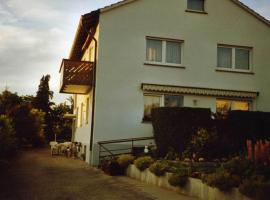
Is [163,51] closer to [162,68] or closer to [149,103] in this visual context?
[162,68]

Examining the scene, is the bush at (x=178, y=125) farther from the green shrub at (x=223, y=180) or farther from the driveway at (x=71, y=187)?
the green shrub at (x=223, y=180)

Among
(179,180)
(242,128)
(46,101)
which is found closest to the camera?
(179,180)

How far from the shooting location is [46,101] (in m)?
61.1

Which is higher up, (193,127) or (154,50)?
(154,50)

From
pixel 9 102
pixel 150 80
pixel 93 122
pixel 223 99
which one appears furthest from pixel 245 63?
pixel 9 102

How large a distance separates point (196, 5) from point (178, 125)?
833 cm

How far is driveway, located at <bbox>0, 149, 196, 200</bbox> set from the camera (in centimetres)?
1100

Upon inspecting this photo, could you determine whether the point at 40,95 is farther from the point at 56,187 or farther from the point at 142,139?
the point at 56,187

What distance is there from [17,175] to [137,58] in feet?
28.6

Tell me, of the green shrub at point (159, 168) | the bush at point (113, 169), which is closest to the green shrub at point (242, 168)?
the green shrub at point (159, 168)

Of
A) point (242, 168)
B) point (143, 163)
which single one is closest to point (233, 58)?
point (143, 163)

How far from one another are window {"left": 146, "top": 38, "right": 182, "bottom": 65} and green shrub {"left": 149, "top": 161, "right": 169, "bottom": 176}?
28.0ft

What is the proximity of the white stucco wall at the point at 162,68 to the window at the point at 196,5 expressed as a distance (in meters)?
0.38

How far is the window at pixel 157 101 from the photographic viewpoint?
20672 millimetres
